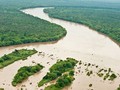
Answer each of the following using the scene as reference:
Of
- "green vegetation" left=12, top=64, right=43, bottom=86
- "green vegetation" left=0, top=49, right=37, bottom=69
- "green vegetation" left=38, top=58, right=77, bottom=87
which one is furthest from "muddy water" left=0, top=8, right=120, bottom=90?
"green vegetation" left=38, top=58, right=77, bottom=87

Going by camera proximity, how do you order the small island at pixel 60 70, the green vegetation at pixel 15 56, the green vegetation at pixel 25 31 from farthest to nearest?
the green vegetation at pixel 25 31 < the green vegetation at pixel 15 56 < the small island at pixel 60 70

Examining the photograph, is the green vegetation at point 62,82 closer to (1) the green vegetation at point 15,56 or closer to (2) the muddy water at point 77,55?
(2) the muddy water at point 77,55

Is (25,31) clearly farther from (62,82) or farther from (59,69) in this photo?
(62,82)

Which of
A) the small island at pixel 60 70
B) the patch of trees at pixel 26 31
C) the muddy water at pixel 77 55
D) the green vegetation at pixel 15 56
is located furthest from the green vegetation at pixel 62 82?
the patch of trees at pixel 26 31

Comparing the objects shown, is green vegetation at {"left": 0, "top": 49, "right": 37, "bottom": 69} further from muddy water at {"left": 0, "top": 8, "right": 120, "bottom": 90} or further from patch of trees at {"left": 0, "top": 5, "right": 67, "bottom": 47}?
patch of trees at {"left": 0, "top": 5, "right": 67, "bottom": 47}

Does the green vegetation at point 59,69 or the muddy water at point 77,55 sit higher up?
the green vegetation at point 59,69

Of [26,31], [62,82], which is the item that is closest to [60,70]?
[62,82]

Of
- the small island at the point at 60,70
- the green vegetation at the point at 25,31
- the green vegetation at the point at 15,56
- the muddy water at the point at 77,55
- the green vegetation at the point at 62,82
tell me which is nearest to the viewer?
the green vegetation at the point at 62,82
